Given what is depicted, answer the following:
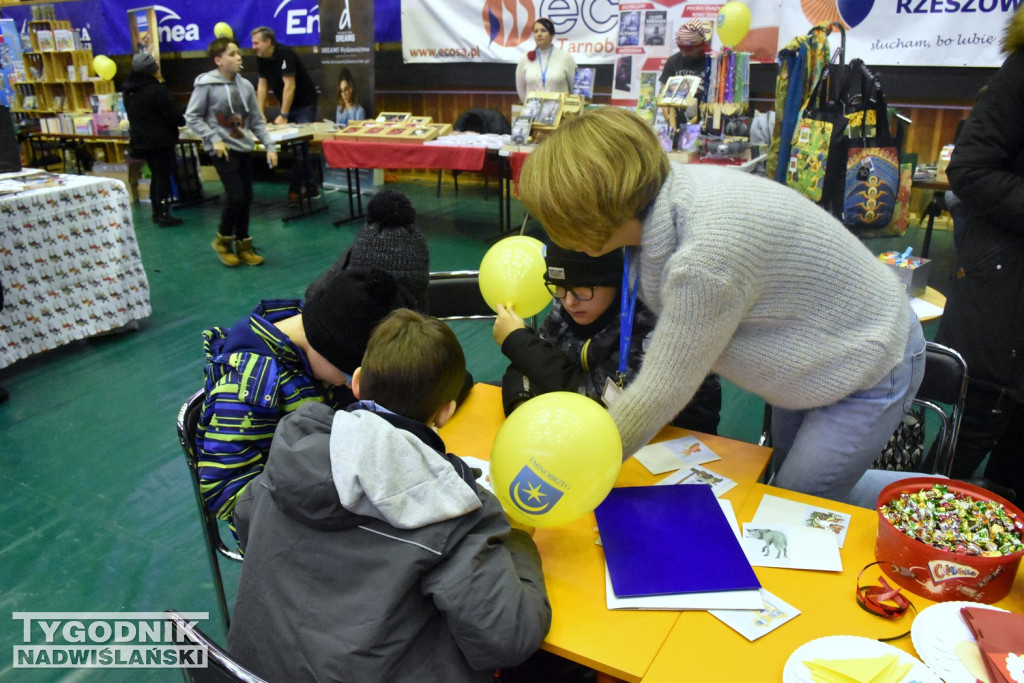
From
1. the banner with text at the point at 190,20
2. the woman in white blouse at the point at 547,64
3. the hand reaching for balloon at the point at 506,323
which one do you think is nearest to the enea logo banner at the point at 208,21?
the banner with text at the point at 190,20

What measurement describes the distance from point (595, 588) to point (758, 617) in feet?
0.87

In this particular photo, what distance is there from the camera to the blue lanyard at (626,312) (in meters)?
1.49

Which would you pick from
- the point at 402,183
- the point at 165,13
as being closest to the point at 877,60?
the point at 402,183

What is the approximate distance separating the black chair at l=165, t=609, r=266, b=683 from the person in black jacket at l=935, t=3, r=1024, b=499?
2.03 meters

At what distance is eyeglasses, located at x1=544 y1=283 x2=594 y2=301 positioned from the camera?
1792 millimetres

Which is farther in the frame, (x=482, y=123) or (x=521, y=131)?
(x=482, y=123)

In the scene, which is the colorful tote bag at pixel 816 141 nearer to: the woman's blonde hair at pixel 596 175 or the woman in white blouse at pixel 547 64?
the woman's blonde hair at pixel 596 175

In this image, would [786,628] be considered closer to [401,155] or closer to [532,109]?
[532,109]

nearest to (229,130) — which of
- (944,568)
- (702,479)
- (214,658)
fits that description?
(702,479)

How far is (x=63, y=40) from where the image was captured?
930cm

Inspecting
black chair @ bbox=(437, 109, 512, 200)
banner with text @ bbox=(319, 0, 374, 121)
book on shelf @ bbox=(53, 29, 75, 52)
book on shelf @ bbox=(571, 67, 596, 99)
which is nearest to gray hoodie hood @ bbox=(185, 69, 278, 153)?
banner with text @ bbox=(319, 0, 374, 121)

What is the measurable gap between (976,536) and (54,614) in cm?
236

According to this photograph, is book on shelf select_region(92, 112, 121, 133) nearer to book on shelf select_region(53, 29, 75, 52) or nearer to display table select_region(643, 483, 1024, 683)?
book on shelf select_region(53, 29, 75, 52)

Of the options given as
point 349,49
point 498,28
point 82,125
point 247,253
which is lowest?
point 247,253
